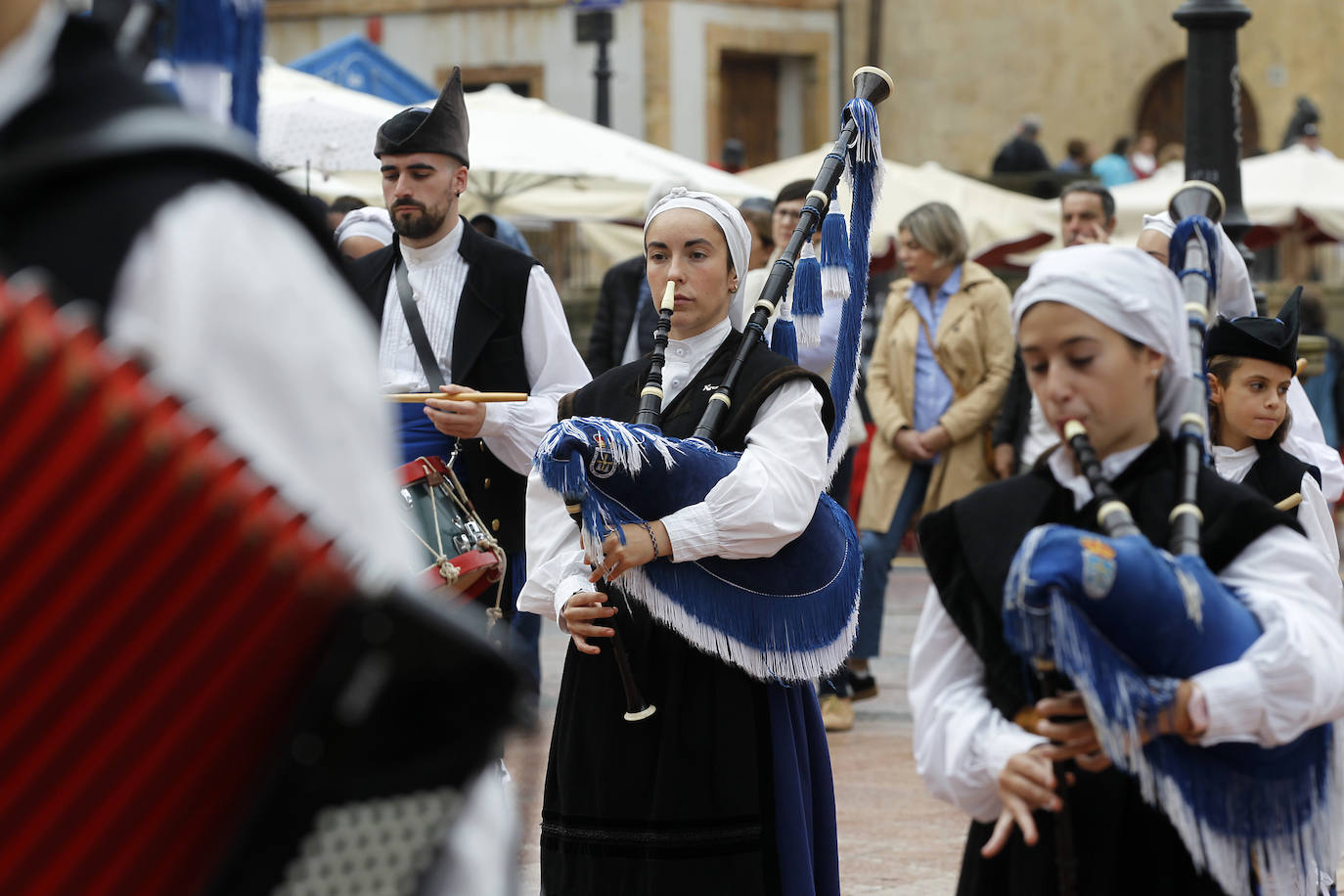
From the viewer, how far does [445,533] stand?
4.98 metres

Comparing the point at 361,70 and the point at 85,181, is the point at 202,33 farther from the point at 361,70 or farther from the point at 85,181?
the point at 361,70

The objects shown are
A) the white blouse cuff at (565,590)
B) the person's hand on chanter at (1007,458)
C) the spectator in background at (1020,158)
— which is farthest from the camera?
the spectator in background at (1020,158)

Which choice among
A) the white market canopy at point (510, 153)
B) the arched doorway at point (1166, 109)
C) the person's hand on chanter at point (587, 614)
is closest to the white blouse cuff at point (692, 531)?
the person's hand on chanter at point (587, 614)

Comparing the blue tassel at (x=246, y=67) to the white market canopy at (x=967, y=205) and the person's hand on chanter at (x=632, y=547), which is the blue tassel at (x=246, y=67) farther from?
the white market canopy at (x=967, y=205)

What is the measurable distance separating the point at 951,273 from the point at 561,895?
4.49 m

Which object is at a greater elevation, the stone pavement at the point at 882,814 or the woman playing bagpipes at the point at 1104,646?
the woman playing bagpipes at the point at 1104,646

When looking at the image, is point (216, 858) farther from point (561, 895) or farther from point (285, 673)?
point (561, 895)

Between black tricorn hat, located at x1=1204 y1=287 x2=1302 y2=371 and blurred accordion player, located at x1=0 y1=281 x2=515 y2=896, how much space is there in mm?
3504

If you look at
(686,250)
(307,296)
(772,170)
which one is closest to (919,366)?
(686,250)

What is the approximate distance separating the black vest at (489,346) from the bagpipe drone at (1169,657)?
282cm

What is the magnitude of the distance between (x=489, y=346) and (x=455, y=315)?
131mm

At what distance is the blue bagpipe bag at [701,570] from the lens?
14.0 ft

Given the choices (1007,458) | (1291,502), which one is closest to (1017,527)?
(1291,502)

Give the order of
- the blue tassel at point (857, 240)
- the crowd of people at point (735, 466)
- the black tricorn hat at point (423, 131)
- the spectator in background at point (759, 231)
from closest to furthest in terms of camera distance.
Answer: the crowd of people at point (735, 466) < the blue tassel at point (857, 240) < the black tricorn hat at point (423, 131) < the spectator in background at point (759, 231)
